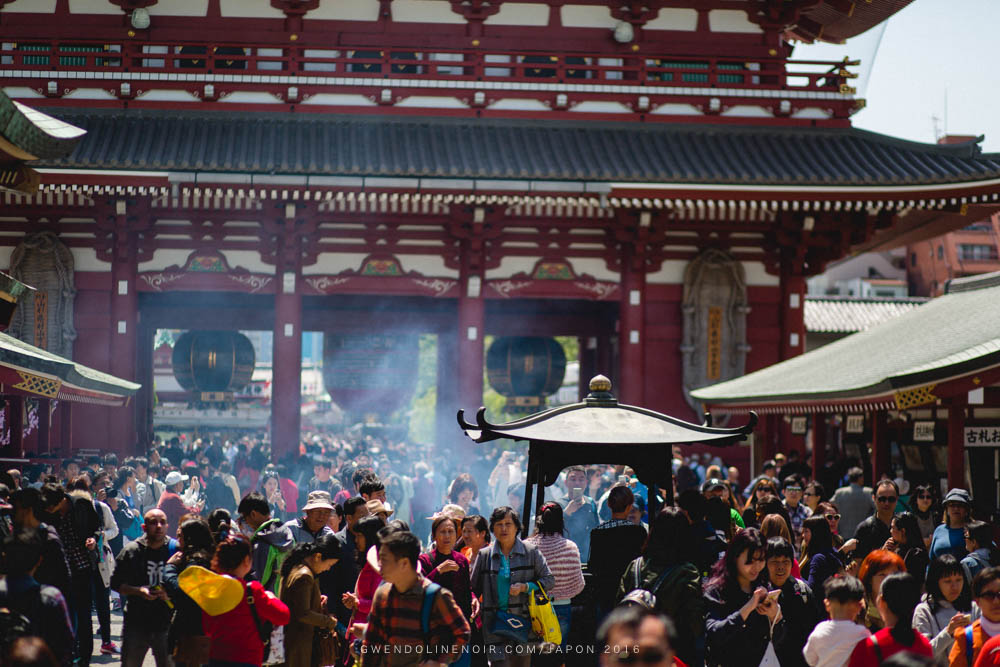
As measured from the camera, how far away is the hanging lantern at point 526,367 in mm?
20422

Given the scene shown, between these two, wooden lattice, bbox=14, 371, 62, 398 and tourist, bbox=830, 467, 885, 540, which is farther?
tourist, bbox=830, 467, 885, 540

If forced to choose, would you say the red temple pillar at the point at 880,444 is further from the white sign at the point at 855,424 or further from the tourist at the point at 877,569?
the tourist at the point at 877,569

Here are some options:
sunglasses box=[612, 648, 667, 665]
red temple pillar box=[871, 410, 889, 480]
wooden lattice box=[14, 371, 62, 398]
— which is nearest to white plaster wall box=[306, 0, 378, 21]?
wooden lattice box=[14, 371, 62, 398]

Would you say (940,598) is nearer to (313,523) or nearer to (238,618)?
(238,618)

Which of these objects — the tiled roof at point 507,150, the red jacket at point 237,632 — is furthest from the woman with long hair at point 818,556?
the tiled roof at point 507,150

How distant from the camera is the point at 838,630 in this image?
18.4 feet

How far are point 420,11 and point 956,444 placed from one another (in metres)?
12.3

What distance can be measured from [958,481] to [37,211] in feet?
48.5

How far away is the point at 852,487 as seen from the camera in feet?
40.2

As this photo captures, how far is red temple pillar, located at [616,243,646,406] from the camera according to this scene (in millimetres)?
19422

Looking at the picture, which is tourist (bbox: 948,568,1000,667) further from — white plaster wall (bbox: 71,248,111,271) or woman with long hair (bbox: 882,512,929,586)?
white plaster wall (bbox: 71,248,111,271)

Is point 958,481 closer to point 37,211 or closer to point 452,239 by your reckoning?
point 452,239

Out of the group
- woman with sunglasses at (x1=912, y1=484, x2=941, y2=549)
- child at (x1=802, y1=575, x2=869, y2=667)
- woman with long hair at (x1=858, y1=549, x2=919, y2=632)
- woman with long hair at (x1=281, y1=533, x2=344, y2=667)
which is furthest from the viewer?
woman with sunglasses at (x1=912, y1=484, x2=941, y2=549)

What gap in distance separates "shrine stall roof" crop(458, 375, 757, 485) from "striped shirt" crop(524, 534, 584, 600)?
0.77 m
